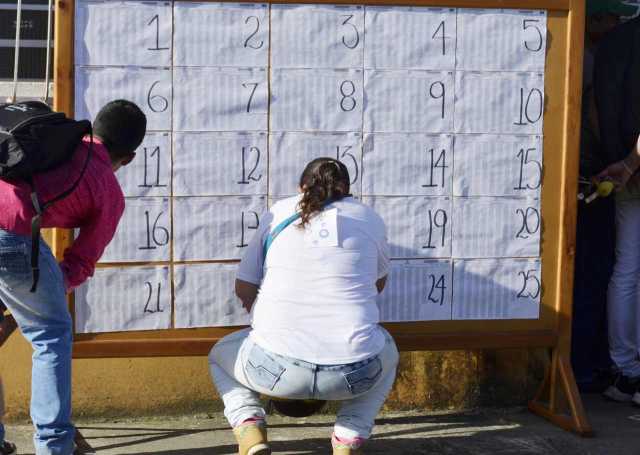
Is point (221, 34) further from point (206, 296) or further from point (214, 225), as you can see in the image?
point (206, 296)

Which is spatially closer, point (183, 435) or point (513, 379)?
point (183, 435)

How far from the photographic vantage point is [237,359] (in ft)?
12.8

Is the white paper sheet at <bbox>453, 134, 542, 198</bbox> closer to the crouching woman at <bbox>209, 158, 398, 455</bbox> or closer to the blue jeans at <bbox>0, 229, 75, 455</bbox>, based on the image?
the crouching woman at <bbox>209, 158, 398, 455</bbox>

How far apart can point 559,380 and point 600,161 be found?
4.09 feet

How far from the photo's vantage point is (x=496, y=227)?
179 inches

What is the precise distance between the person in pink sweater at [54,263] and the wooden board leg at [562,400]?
2213 mm

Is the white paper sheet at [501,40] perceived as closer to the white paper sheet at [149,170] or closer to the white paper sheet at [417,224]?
the white paper sheet at [417,224]

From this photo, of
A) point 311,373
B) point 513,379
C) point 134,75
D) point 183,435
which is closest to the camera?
point 311,373

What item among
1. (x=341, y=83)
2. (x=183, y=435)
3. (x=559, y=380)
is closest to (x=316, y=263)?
(x=341, y=83)

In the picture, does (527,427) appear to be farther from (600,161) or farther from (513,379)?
(600,161)

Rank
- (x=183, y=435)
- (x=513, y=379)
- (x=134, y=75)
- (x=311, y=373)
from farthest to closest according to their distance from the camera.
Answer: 1. (x=513, y=379)
2. (x=183, y=435)
3. (x=134, y=75)
4. (x=311, y=373)

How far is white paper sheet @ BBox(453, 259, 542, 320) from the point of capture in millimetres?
4547

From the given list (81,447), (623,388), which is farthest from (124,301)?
(623,388)

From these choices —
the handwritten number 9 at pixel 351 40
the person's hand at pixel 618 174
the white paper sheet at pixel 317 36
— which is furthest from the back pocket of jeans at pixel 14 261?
the person's hand at pixel 618 174
